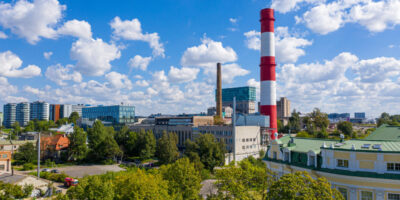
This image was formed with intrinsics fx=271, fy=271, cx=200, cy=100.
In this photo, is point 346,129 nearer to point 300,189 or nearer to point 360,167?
point 360,167

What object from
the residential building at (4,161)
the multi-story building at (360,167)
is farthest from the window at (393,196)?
the residential building at (4,161)

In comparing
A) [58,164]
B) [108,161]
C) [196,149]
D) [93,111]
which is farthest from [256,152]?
[93,111]

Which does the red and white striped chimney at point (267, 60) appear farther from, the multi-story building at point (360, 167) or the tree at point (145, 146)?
the multi-story building at point (360, 167)

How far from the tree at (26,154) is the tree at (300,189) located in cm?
7973

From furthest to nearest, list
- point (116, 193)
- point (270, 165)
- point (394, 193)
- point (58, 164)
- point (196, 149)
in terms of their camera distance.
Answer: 1. point (58, 164)
2. point (196, 149)
3. point (270, 165)
4. point (116, 193)
5. point (394, 193)

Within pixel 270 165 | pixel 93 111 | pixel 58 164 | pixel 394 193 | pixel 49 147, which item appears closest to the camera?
pixel 394 193

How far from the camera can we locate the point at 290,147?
1421 inches

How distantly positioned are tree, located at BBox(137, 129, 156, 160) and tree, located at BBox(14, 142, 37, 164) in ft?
99.6

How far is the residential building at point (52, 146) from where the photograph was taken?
82.9m

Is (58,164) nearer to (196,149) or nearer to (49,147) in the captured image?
(49,147)

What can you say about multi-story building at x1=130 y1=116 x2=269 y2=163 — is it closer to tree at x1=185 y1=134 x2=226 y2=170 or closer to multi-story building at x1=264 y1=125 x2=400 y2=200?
tree at x1=185 y1=134 x2=226 y2=170

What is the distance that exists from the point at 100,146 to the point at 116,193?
187 feet

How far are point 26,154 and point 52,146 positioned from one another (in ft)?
25.4

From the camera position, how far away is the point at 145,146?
81688 mm
